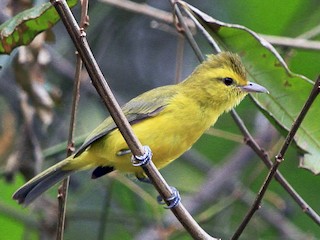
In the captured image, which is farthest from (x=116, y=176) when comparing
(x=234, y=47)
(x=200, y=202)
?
(x=234, y=47)

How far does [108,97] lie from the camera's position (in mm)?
2346

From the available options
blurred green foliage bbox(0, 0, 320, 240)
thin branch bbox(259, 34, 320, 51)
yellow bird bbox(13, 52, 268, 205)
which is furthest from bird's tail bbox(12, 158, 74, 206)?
thin branch bbox(259, 34, 320, 51)

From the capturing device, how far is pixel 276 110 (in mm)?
3271

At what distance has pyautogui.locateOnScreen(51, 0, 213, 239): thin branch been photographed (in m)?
2.28

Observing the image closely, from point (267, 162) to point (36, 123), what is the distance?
1742 mm

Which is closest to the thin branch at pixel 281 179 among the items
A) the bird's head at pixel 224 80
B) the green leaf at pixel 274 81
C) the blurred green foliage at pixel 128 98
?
the green leaf at pixel 274 81

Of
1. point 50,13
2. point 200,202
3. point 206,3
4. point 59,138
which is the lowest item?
point 200,202

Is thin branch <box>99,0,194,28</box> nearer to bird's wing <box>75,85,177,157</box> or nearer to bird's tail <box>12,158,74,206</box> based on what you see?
bird's wing <box>75,85,177,157</box>

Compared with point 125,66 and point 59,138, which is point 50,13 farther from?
point 125,66

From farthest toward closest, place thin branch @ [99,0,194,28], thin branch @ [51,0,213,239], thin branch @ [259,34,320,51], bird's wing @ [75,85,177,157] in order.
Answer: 1. thin branch @ [99,0,194,28]
2. thin branch @ [259,34,320,51]
3. bird's wing @ [75,85,177,157]
4. thin branch @ [51,0,213,239]

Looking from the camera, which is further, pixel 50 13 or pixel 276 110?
pixel 276 110

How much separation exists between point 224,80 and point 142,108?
1.37 feet

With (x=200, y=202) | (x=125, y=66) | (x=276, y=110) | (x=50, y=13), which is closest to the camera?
(x=50, y=13)

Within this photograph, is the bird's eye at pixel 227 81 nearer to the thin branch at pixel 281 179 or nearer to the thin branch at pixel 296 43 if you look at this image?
the thin branch at pixel 281 179
